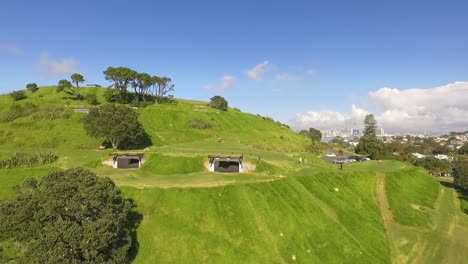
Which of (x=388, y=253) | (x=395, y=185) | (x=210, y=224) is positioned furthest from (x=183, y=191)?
(x=395, y=185)

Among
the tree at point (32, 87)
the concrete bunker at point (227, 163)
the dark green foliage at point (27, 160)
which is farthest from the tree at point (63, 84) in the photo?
the concrete bunker at point (227, 163)

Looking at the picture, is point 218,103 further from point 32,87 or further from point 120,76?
point 32,87

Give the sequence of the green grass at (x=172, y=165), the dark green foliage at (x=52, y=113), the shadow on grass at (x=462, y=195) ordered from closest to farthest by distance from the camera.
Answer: the green grass at (x=172, y=165)
the shadow on grass at (x=462, y=195)
the dark green foliage at (x=52, y=113)

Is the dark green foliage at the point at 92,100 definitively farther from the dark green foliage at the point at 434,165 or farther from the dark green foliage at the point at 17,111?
the dark green foliage at the point at 434,165

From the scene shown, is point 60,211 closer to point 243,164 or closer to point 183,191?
point 183,191

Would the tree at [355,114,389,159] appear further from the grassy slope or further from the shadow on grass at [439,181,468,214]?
the grassy slope

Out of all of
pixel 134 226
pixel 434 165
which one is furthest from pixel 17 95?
pixel 434 165
